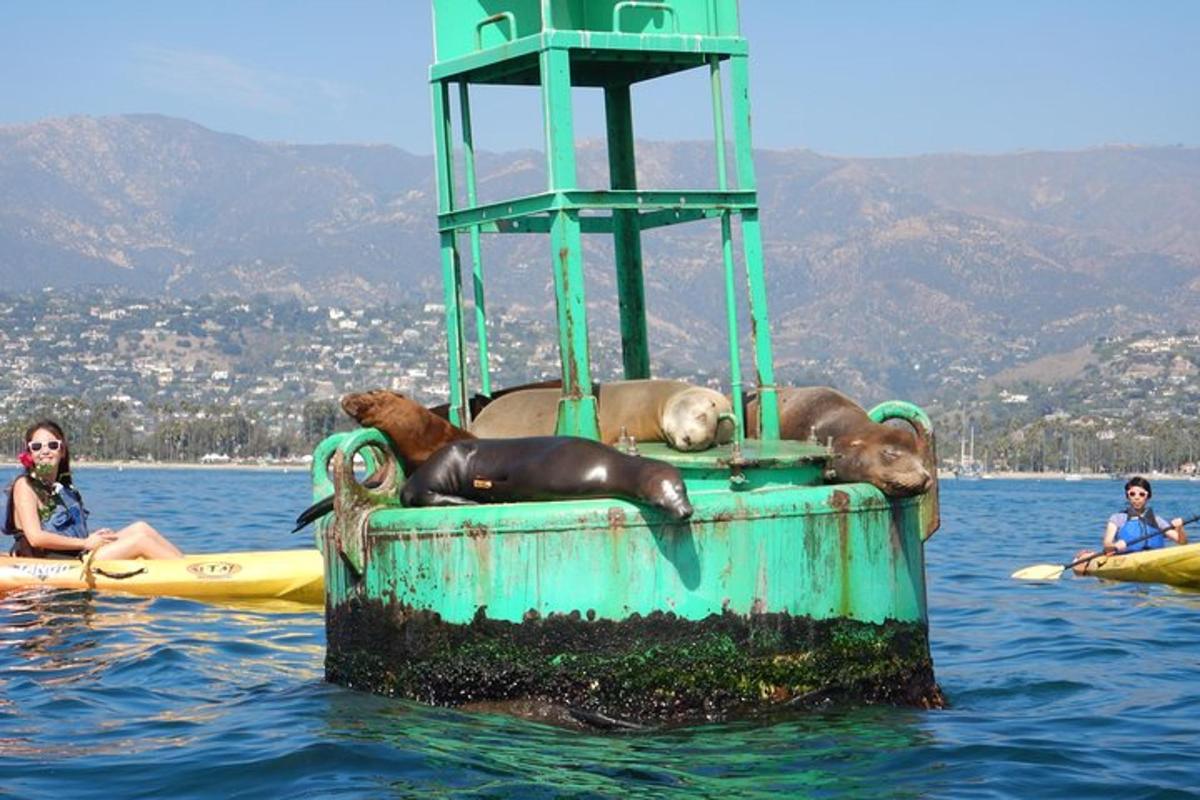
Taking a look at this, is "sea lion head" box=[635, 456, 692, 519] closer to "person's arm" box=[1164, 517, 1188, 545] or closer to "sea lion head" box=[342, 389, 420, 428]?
"sea lion head" box=[342, 389, 420, 428]

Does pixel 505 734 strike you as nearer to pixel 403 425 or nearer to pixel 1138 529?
pixel 403 425

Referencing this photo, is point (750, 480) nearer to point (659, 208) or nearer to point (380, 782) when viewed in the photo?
point (659, 208)

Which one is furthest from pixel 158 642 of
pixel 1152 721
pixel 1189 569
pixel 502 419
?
pixel 1189 569

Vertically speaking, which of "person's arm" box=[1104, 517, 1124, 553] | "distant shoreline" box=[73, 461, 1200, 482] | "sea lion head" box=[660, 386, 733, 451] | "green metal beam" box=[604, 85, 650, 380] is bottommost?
"distant shoreline" box=[73, 461, 1200, 482]

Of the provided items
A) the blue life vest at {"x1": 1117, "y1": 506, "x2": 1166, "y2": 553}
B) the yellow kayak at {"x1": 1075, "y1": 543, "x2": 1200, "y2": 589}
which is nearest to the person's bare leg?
the yellow kayak at {"x1": 1075, "y1": 543, "x2": 1200, "y2": 589}

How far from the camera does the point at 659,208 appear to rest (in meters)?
11.6

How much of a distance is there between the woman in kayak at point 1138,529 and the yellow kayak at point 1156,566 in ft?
1.49

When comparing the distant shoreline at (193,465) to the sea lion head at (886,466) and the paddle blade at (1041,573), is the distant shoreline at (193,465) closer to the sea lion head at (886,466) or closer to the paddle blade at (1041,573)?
the paddle blade at (1041,573)

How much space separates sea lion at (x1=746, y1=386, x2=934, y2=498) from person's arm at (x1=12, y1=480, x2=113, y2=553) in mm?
7701

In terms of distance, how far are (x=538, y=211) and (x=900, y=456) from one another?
2.51 m

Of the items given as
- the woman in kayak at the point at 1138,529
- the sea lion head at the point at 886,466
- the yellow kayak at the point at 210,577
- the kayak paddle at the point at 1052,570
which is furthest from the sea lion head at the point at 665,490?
the woman in kayak at the point at 1138,529

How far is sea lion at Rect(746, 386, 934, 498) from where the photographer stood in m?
10.7

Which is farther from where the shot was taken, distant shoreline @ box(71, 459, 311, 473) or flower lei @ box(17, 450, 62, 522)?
distant shoreline @ box(71, 459, 311, 473)

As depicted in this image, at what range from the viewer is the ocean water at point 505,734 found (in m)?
9.03
